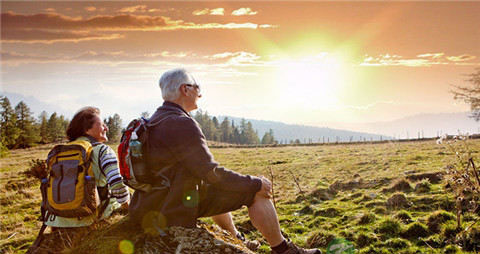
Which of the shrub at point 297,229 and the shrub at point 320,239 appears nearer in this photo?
the shrub at point 320,239

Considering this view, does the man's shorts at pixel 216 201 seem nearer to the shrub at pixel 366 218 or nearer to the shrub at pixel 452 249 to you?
the shrub at pixel 452 249

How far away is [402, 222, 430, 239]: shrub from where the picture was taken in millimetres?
8164

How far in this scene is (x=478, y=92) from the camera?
1474 inches

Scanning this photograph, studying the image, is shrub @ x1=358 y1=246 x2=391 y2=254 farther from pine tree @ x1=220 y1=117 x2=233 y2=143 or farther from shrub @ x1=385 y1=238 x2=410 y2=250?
pine tree @ x1=220 y1=117 x2=233 y2=143

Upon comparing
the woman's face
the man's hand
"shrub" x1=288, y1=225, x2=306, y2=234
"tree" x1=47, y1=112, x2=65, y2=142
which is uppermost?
"tree" x1=47, y1=112, x2=65, y2=142

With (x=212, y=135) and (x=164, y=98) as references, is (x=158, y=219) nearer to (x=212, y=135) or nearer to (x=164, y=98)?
(x=164, y=98)

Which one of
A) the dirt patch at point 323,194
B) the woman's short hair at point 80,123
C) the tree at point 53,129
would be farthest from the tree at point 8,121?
the woman's short hair at point 80,123

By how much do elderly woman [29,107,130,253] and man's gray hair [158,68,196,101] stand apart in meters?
1.53

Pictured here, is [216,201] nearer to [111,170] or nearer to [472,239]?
[111,170]

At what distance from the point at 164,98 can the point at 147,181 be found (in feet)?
3.73

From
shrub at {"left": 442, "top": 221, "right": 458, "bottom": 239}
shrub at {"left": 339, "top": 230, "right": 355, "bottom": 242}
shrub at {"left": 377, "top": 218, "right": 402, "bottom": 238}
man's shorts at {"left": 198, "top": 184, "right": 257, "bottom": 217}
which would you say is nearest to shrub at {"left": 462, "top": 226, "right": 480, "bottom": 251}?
shrub at {"left": 442, "top": 221, "right": 458, "bottom": 239}

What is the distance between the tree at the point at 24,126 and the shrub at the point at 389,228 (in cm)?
8121

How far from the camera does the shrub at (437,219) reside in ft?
27.3

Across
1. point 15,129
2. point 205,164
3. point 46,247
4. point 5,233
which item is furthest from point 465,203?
point 15,129
